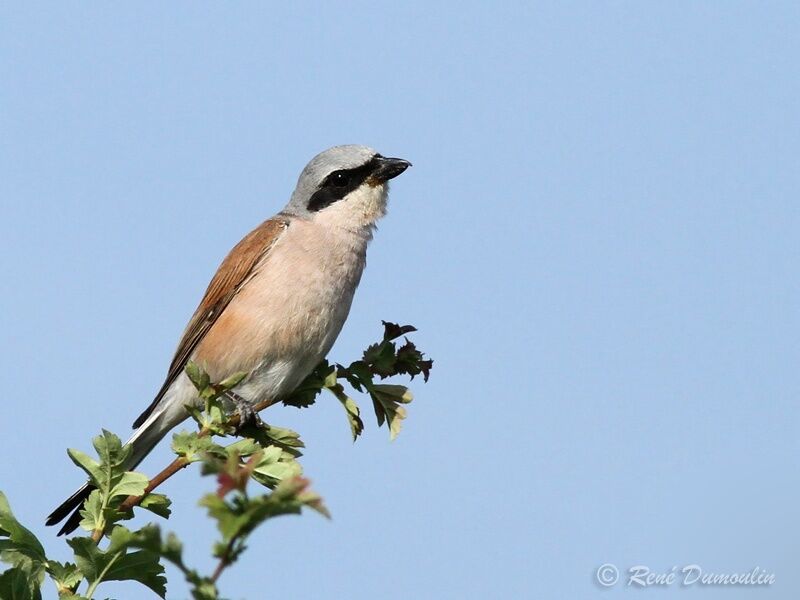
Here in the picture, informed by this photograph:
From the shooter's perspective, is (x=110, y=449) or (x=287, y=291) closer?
(x=110, y=449)

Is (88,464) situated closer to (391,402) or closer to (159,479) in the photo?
(159,479)

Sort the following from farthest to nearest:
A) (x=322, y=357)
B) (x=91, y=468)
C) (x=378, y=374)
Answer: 1. (x=322, y=357)
2. (x=378, y=374)
3. (x=91, y=468)

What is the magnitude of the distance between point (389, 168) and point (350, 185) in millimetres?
226

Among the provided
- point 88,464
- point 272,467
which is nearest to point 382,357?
point 272,467

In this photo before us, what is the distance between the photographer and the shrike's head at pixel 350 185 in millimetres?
5781

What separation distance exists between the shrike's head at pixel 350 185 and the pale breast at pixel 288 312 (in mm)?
125

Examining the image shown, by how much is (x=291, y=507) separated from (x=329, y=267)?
4000mm

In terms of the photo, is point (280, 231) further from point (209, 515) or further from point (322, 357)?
point (209, 515)

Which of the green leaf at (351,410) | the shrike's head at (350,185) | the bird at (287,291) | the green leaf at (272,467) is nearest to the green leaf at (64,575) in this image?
the green leaf at (272,467)

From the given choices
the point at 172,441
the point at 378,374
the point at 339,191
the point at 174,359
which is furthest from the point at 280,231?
the point at 172,441

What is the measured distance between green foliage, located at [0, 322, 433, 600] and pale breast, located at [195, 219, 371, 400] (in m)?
1.42

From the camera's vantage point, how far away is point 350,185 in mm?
5855

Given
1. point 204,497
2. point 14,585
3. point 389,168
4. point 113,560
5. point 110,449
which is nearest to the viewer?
point 204,497

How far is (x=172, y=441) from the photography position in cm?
278
